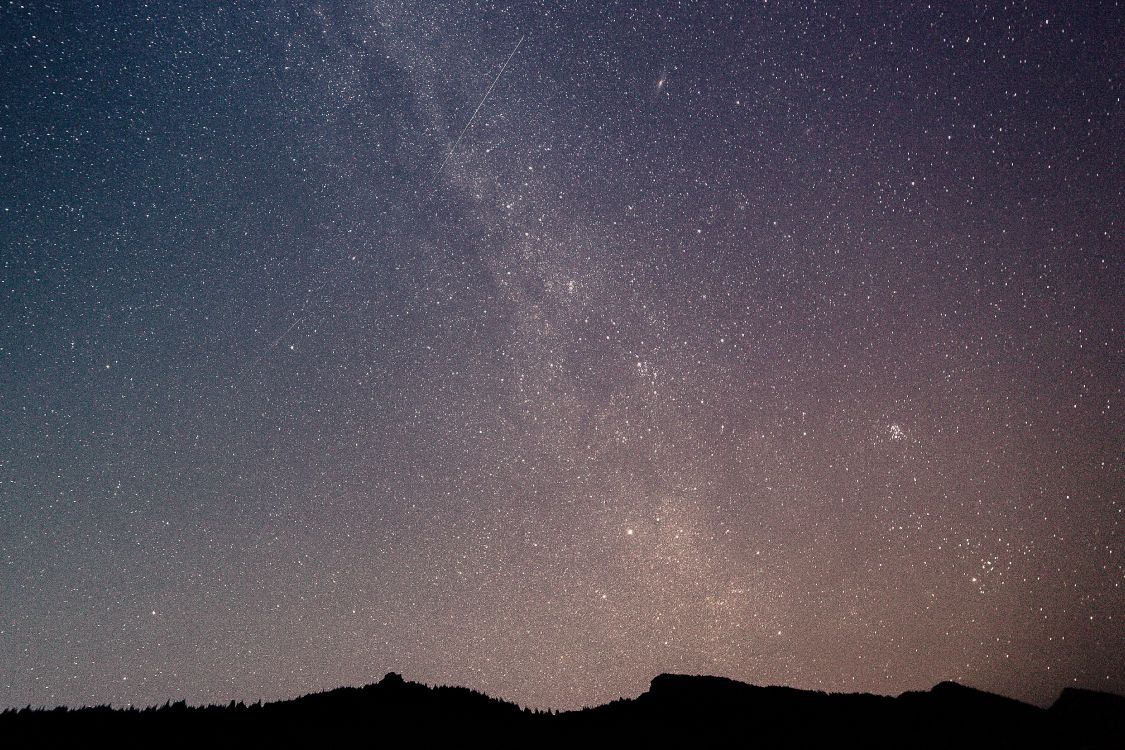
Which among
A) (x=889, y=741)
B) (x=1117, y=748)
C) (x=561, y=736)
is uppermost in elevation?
(x=561, y=736)

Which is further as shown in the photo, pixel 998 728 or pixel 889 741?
pixel 998 728

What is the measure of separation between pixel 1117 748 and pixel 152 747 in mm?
25229

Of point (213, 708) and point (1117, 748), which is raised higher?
point (213, 708)

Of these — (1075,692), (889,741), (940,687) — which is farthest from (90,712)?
(1075,692)

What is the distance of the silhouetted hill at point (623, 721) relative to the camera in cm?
Answer: 1130

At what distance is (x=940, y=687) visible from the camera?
20.0 metres

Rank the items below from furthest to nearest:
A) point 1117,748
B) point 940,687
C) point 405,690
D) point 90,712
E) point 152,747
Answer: point 940,687 < point 1117,748 < point 405,690 < point 90,712 < point 152,747

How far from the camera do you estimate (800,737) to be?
48.8 ft

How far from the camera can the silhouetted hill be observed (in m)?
11.3

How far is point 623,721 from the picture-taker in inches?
623

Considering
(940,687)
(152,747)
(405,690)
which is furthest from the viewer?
(940,687)

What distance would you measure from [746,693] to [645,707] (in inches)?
143

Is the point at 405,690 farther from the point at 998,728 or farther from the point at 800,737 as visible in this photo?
the point at 998,728

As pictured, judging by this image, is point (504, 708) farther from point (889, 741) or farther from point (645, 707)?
point (889, 741)
